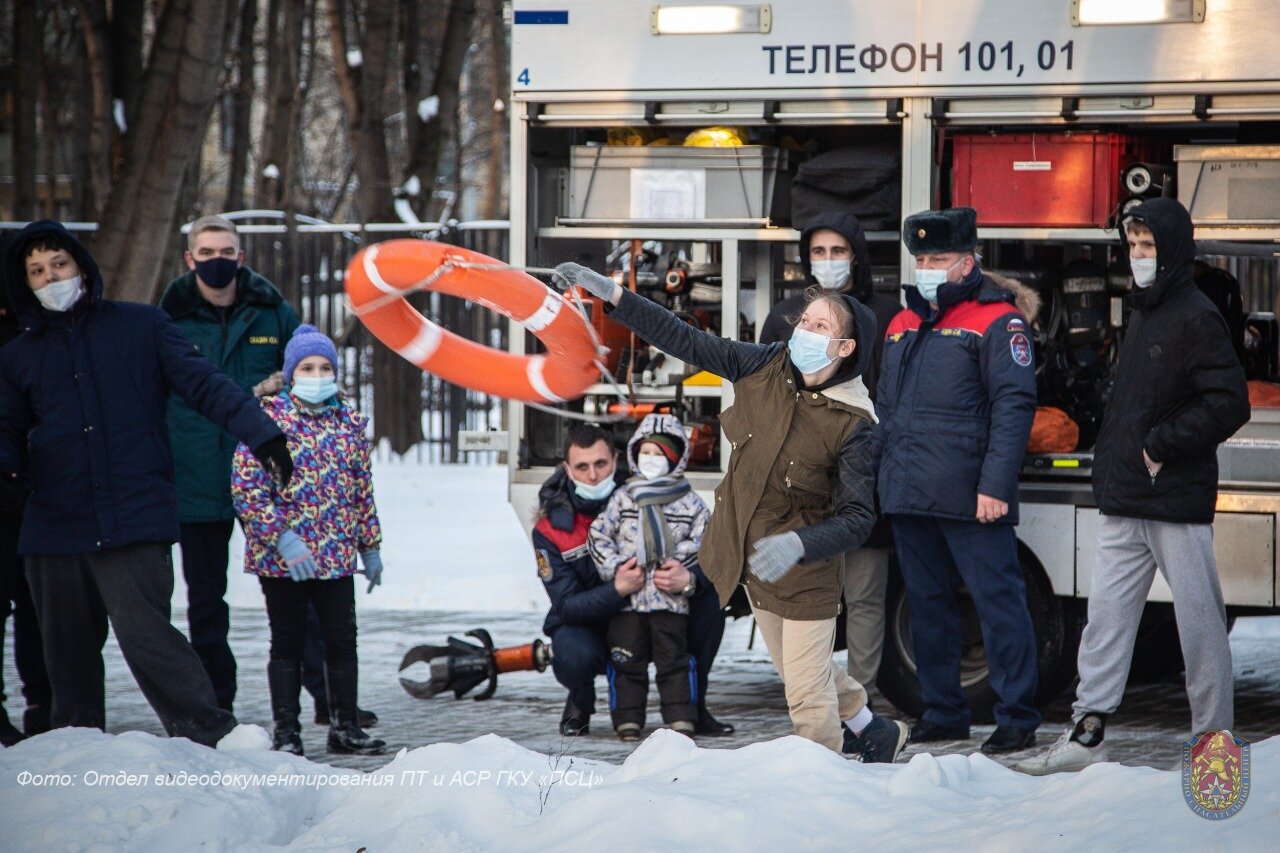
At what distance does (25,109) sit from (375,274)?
13648mm

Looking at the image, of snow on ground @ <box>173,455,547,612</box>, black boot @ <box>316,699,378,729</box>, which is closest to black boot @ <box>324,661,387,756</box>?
black boot @ <box>316,699,378,729</box>

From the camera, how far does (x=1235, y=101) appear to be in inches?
277

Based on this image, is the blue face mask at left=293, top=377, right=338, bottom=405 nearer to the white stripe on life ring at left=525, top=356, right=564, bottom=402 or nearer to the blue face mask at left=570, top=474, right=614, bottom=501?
the white stripe on life ring at left=525, top=356, right=564, bottom=402

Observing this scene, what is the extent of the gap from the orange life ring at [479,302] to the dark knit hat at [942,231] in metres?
1.31

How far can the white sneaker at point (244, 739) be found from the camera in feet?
20.1

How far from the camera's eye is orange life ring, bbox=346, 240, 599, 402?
6.58 meters

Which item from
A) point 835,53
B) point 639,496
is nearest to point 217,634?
point 639,496

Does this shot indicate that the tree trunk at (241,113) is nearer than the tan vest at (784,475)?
No

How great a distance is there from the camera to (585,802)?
4.97 metres

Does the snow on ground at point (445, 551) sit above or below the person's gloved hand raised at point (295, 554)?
below

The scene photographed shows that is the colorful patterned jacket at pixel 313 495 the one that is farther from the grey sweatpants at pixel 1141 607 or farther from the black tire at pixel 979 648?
the grey sweatpants at pixel 1141 607

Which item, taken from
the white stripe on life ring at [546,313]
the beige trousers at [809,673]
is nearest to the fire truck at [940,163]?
the white stripe on life ring at [546,313]

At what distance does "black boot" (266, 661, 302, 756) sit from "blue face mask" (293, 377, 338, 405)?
104 centimetres

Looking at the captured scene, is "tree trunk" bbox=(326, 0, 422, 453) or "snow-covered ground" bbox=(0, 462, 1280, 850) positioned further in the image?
"tree trunk" bbox=(326, 0, 422, 453)
